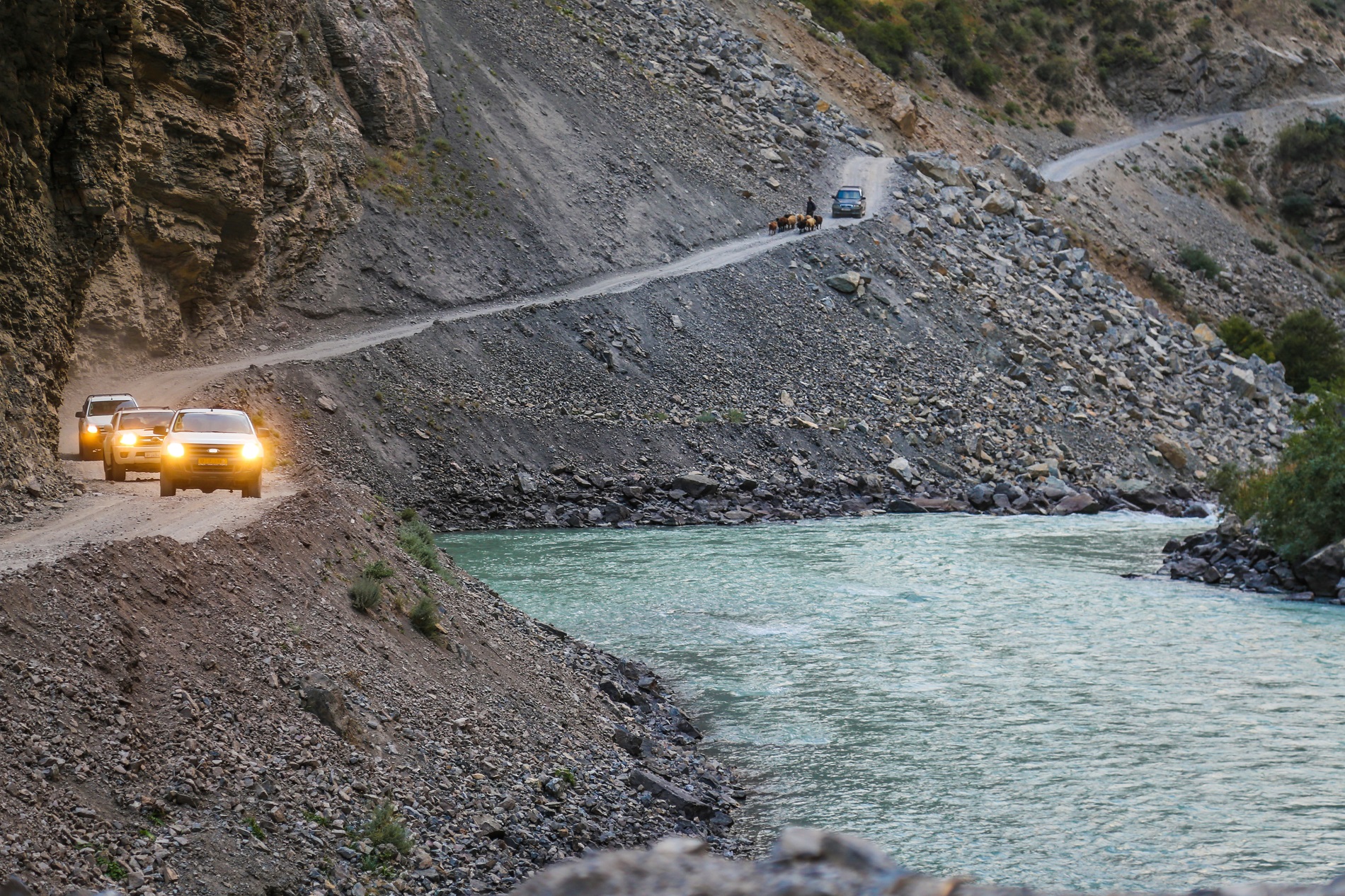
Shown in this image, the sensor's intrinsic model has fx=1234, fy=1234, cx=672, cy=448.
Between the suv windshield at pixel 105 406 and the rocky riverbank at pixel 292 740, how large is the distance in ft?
37.2

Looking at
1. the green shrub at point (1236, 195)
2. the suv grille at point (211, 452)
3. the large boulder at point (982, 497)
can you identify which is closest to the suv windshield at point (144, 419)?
the suv grille at point (211, 452)

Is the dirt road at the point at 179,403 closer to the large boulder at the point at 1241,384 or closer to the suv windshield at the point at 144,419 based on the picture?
the suv windshield at the point at 144,419

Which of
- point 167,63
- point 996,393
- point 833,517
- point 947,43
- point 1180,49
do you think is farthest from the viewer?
point 1180,49

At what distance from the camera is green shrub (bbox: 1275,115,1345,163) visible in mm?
90000

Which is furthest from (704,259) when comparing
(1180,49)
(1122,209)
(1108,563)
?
(1180,49)

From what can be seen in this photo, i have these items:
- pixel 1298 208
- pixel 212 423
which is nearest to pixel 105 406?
pixel 212 423

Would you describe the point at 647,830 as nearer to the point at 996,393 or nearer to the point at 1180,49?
the point at 996,393

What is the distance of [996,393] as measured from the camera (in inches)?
1938

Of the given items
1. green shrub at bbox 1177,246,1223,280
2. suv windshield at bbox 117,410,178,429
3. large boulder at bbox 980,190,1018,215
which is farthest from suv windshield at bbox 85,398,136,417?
green shrub at bbox 1177,246,1223,280

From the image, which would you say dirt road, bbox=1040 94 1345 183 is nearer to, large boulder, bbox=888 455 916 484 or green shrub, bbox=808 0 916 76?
green shrub, bbox=808 0 916 76

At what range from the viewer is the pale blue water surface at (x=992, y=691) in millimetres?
13281

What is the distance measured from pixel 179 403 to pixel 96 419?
19.3ft

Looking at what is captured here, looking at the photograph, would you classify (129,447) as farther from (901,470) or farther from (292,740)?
(901,470)

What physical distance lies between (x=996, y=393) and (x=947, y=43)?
45.7 meters
